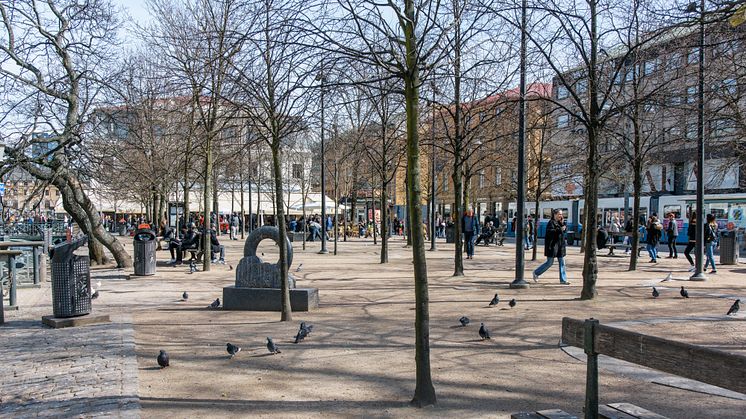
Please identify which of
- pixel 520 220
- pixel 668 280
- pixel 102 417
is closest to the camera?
pixel 102 417

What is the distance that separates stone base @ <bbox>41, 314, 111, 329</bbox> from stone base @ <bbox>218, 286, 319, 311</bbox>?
2.18m

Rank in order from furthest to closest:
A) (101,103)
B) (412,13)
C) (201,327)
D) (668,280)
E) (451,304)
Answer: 1. (101,103)
2. (668,280)
3. (451,304)
4. (201,327)
5. (412,13)

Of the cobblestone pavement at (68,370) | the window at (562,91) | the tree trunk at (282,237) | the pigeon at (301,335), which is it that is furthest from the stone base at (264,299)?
the window at (562,91)

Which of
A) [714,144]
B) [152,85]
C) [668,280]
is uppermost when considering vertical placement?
[152,85]

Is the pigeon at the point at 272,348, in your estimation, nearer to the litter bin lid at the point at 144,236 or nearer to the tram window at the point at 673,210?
the litter bin lid at the point at 144,236

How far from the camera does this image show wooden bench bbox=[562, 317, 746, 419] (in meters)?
3.27

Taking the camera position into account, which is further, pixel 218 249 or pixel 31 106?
pixel 218 249

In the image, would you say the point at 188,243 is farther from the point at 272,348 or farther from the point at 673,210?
the point at 673,210

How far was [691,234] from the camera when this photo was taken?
2150cm

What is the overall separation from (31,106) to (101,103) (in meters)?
1.93

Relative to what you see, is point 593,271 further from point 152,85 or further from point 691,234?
point 152,85

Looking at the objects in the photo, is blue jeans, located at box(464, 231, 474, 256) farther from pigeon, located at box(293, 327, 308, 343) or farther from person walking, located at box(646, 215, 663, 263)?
pigeon, located at box(293, 327, 308, 343)

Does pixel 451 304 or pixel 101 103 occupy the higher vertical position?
pixel 101 103

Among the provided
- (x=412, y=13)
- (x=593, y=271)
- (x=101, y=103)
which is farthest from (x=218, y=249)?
(x=412, y=13)
